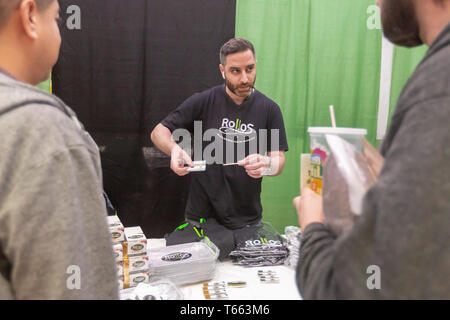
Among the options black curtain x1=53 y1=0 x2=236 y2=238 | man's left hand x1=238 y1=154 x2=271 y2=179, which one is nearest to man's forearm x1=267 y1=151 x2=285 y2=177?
man's left hand x1=238 y1=154 x2=271 y2=179

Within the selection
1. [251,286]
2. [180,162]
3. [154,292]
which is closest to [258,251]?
[251,286]

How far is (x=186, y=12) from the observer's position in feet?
7.59

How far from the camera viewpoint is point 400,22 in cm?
64

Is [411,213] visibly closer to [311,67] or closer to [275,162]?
[275,162]

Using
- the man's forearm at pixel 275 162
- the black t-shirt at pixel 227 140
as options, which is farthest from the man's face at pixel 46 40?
the man's forearm at pixel 275 162

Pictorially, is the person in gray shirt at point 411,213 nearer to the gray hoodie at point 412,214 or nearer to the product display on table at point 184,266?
the gray hoodie at point 412,214

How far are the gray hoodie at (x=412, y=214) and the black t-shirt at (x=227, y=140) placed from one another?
1543mm

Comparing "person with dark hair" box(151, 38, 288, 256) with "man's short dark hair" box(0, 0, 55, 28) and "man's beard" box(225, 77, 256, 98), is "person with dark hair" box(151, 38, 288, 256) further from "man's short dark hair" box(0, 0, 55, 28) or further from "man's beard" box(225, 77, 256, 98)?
"man's short dark hair" box(0, 0, 55, 28)

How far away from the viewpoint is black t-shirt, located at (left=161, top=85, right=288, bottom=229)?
2.04 meters

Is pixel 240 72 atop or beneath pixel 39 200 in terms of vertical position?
atop

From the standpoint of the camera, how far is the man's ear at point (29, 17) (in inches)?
23.6

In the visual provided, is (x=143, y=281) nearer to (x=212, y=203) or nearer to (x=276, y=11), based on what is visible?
(x=212, y=203)

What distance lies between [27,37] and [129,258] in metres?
0.88

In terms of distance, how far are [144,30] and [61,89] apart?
69 cm
